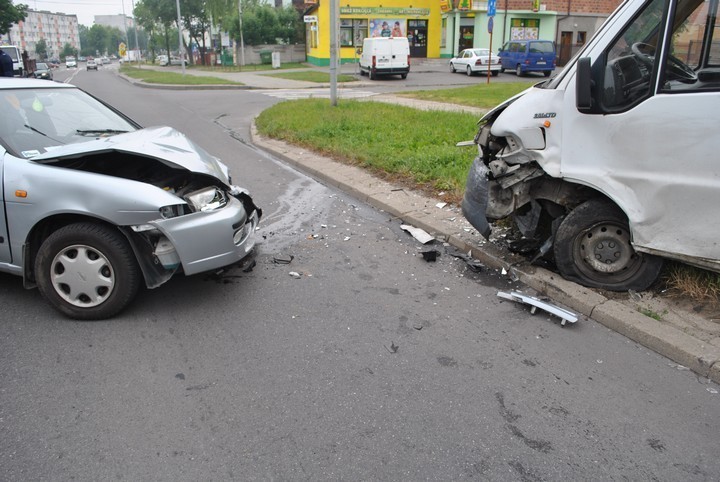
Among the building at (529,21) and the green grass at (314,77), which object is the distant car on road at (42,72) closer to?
the green grass at (314,77)

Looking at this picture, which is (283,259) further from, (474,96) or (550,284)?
(474,96)

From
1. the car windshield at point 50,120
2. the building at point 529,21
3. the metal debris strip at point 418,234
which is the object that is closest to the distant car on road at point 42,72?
the building at point 529,21

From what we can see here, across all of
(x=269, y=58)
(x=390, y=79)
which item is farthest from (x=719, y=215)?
(x=269, y=58)

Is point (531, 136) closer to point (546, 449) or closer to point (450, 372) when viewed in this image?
point (450, 372)

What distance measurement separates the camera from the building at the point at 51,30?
14029cm

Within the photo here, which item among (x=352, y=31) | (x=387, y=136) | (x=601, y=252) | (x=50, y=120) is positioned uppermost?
(x=352, y=31)

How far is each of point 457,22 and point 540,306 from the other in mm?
40223

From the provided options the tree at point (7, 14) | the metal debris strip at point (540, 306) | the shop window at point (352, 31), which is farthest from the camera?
the tree at point (7, 14)

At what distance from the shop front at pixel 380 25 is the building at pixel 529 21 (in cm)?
197

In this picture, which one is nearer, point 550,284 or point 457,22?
point 550,284

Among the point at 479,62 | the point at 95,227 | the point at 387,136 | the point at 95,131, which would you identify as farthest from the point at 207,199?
the point at 479,62

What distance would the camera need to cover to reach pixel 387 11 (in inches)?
1640

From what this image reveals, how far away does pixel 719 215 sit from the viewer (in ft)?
12.1

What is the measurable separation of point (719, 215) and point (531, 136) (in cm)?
147
